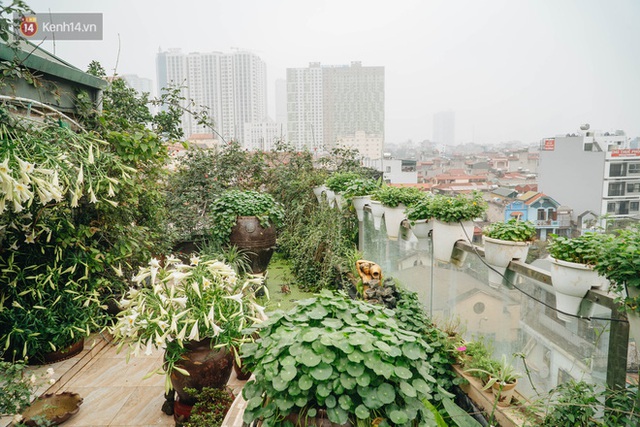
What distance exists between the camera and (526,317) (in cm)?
233

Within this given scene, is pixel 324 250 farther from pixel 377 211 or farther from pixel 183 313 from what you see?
pixel 183 313

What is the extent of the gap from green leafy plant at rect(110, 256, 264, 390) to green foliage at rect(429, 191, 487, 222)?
139cm

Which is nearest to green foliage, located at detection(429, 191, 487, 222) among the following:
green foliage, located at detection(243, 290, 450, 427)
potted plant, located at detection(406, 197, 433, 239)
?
potted plant, located at detection(406, 197, 433, 239)

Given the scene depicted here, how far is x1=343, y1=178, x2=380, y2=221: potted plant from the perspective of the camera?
494 cm

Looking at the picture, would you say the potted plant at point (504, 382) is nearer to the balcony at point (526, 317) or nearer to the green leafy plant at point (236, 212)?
the balcony at point (526, 317)

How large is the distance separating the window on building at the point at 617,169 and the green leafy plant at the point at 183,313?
3695 mm

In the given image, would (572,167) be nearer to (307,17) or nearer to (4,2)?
(4,2)

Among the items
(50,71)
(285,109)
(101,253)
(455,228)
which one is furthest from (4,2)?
(285,109)

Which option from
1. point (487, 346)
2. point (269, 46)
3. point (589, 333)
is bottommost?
point (487, 346)

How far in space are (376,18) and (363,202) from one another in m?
6.44

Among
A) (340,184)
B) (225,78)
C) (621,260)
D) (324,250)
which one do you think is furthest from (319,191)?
(225,78)

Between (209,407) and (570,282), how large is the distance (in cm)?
189

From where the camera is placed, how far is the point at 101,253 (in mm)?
3623

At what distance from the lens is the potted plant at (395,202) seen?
3763 millimetres
